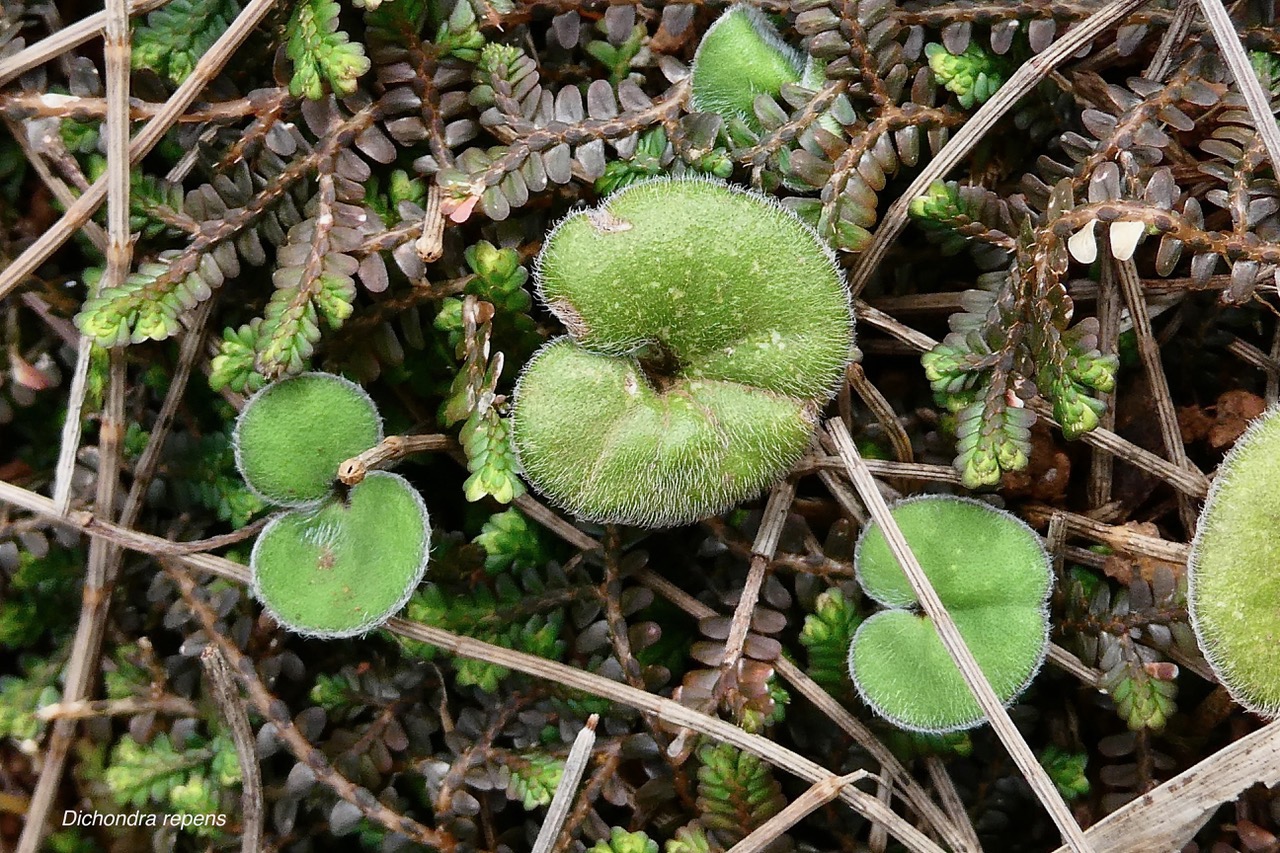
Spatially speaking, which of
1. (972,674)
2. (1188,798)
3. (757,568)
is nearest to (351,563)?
(757,568)

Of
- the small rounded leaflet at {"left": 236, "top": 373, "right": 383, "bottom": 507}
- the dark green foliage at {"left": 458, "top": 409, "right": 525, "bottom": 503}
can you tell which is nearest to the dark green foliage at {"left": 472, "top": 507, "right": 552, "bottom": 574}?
the dark green foliage at {"left": 458, "top": 409, "right": 525, "bottom": 503}

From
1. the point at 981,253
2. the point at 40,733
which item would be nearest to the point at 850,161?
the point at 981,253

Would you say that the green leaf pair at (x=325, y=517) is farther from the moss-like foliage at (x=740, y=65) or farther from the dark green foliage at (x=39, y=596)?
the moss-like foliage at (x=740, y=65)

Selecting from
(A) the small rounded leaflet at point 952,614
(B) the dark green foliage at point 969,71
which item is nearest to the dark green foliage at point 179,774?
(A) the small rounded leaflet at point 952,614

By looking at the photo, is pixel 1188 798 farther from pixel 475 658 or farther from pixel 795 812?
pixel 475 658

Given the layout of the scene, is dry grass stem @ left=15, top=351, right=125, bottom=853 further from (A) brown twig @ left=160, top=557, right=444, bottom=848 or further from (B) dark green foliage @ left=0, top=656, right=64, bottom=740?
(A) brown twig @ left=160, top=557, right=444, bottom=848
